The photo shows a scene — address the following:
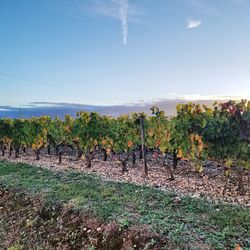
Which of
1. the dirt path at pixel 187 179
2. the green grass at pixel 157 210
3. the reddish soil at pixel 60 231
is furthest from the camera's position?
the dirt path at pixel 187 179

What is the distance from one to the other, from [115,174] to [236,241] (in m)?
10.2

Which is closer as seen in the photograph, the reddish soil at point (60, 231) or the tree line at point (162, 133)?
the reddish soil at point (60, 231)

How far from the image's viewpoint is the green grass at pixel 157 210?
7.79m

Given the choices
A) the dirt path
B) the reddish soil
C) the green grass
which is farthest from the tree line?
the reddish soil

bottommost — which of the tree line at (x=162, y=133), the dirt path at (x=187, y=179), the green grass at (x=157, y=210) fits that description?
the dirt path at (x=187, y=179)

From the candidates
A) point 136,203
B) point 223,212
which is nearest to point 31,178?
point 136,203

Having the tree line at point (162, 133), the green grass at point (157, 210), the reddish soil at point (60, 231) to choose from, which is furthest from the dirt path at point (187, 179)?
the reddish soil at point (60, 231)

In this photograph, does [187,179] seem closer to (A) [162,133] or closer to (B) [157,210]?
(A) [162,133]

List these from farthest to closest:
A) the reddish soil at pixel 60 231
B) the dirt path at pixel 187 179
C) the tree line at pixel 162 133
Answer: the tree line at pixel 162 133 → the dirt path at pixel 187 179 → the reddish soil at pixel 60 231

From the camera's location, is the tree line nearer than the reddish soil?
No

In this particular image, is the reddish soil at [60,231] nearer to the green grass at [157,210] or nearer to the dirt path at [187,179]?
the green grass at [157,210]

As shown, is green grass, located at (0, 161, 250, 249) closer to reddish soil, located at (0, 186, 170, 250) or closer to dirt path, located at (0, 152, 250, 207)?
reddish soil, located at (0, 186, 170, 250)

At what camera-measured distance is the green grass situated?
25.6 ft

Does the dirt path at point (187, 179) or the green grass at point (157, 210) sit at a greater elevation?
the green grass at point (157, 210)
